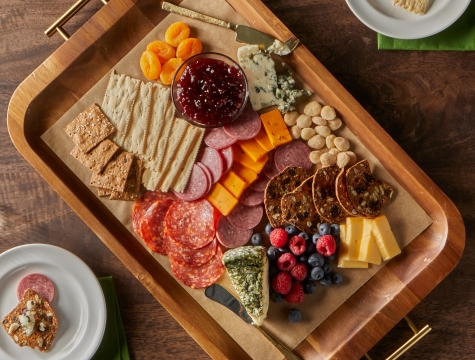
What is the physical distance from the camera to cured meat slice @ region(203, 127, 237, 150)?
212 cm

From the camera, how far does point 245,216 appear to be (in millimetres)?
2178

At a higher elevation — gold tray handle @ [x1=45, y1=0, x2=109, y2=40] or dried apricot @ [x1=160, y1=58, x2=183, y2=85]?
gold tray handle @ [x1=45, y1=0, x2=109, y2=40]

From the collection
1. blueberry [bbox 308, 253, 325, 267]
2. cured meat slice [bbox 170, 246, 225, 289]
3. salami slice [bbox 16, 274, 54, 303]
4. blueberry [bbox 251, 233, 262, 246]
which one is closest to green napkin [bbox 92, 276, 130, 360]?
salami slice [bbox 16, 274, 54, 303]

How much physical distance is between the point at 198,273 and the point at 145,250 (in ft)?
0.90

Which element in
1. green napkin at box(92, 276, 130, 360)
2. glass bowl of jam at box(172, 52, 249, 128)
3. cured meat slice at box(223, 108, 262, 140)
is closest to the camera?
glass bowl of jam at box(172, 52, 249, 128)

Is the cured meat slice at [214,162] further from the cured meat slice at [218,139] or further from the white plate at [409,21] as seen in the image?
the white plate at [409,21]

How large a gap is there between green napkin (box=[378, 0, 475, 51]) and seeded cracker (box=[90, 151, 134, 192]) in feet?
4.23

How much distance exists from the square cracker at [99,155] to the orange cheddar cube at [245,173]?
558 mm

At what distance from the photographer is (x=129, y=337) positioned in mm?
2262

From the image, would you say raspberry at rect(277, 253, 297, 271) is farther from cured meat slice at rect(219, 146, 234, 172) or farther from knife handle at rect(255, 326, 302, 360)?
cured meat slice at rect(219, 146, 234, 172)

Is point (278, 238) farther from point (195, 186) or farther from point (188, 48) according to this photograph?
point (188, 48)

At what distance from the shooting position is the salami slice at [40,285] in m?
2.17

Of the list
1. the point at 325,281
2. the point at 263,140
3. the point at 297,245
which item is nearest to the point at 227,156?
the point at 263,140

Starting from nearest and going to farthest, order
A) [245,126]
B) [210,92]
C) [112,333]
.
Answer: [210,92] → [245,126] → [112,333]
